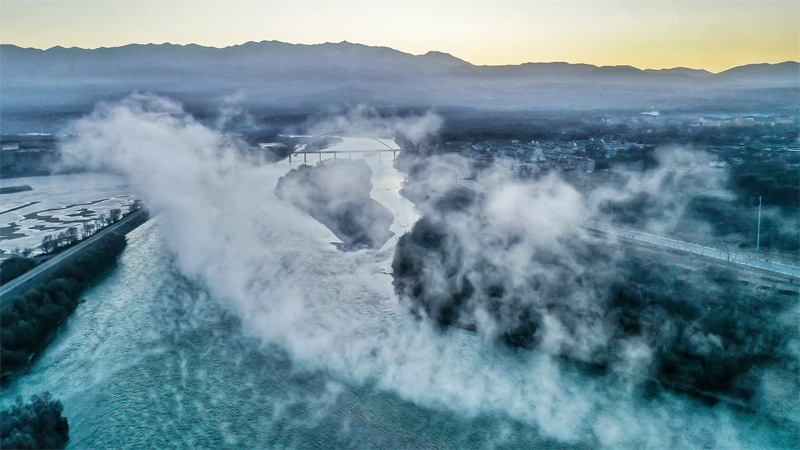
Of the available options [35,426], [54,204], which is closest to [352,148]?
[54,204]

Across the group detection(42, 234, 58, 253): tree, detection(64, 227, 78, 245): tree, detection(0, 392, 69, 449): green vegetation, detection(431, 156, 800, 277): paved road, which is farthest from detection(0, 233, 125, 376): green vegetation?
detection(431, 156, 800, 277): paved road

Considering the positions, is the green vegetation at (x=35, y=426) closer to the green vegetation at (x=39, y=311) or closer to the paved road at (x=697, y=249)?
the green vegetation at (x=39, y=311)

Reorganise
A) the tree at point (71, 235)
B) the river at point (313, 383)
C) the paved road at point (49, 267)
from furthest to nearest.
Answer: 1. the tree at point (71, 235)
2. the paved road at point (49, 267)
3. the river at point (313, 383)

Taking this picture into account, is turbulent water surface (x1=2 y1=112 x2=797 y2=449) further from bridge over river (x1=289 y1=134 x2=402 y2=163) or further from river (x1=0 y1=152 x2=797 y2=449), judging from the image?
bridge over river (x1=289 y1=134 x2=402 y2=163)

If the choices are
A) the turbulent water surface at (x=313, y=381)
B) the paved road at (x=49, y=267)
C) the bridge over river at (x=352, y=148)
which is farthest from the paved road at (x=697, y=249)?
the bridge over river at (x=352, y=148)

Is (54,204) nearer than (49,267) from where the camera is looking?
No

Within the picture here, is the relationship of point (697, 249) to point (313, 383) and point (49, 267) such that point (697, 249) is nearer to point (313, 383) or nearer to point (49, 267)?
point (313, 383)

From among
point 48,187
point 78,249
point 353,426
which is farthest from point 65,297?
point 48,187
